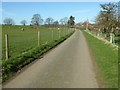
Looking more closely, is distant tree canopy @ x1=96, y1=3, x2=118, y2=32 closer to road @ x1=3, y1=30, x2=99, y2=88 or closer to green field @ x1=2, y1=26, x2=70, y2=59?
green field @ x1=2, y1=26, x2=70, y2=59

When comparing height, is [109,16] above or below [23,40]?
above

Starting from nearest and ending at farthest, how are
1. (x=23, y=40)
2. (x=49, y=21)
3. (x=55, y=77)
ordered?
(x=55, y=77) < (x=23, y=40) < (x=49, y=21)

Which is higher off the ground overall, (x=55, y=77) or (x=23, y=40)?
(x=55, y=77)

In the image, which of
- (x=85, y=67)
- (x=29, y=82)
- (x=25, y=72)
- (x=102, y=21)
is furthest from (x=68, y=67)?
(x=102, y=21)

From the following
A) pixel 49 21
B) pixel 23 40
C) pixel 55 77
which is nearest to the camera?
pixel 55 77

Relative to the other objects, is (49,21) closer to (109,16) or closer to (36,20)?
(36,20)

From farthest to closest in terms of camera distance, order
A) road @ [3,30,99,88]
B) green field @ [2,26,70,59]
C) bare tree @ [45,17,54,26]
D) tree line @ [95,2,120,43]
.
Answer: bare tree @ [45,17,54,26]
tree line @ [95,2,120,43]
green field @ [2,26,70,59]
road @ [3,30,99,88]

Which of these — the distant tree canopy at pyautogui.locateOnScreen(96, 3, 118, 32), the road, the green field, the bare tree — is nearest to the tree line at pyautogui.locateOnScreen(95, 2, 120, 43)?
the distant tree canopy at pyautogui.locateOnScreen(96, 3, 118, 32)

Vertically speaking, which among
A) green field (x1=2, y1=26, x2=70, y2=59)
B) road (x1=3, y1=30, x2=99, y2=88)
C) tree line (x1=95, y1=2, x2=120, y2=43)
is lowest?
green field (x1=2, y1=26, x2=70, y2=59)

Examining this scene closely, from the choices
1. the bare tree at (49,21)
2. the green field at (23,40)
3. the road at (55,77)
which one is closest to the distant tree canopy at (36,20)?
the bare tree at (49,21)

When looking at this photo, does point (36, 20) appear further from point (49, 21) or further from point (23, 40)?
point (23, 40)

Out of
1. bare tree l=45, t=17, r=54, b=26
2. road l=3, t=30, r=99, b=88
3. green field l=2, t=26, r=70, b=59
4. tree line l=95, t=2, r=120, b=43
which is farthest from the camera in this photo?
bare tree l=45, t=17, r=54, b=26

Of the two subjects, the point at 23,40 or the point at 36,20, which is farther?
the point at 36,20

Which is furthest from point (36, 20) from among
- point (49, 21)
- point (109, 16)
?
point (109, 16)
